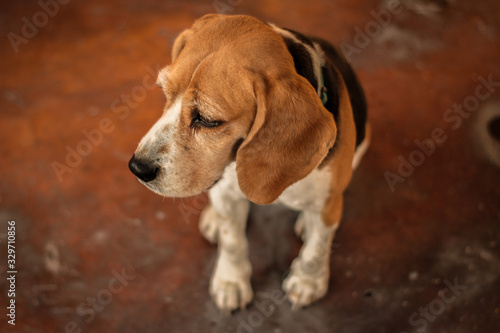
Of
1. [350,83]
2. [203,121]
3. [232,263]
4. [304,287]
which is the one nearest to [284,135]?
[203,121]

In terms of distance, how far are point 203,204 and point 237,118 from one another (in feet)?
4.92

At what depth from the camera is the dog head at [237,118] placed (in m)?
1.73

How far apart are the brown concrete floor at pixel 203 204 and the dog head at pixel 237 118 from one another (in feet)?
3.80

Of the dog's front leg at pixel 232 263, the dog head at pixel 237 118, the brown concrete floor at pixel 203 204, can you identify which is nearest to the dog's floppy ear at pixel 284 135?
the dog head at pixel 237 118

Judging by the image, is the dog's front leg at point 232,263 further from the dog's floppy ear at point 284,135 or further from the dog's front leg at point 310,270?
the dog's floppy ear at point 284,135

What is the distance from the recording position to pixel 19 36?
4246 millimetres

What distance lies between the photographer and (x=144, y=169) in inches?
74.0

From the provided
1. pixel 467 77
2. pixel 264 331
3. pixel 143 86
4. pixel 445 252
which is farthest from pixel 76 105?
pixel 467 77

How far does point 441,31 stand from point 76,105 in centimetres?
325

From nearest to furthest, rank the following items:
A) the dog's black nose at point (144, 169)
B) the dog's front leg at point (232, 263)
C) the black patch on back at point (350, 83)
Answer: the dog's black nose at point (144, 169) < the black patch on back at point (350, 83) < the dog's front leg at point (232, 263)

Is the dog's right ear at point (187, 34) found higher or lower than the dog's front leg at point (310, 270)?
higher

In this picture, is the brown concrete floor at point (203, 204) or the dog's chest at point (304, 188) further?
the brown concrete floor at point (203, 204)

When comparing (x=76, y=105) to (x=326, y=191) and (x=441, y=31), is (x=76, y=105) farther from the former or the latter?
(x=441, y=31)

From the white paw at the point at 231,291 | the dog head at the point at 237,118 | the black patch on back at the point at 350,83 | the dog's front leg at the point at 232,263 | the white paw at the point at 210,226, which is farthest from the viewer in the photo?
the white paw at the point at 210,226
